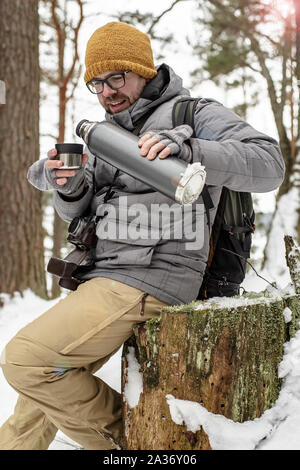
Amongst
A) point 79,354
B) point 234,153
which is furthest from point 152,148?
point 79,354

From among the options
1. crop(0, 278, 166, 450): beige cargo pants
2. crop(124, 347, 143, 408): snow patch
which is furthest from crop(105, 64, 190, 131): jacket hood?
crop(124, 347, 143, 408): snow patch

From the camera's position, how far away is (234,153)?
6.26 feet

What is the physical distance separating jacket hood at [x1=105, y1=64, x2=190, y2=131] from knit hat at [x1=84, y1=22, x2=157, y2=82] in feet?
0.20

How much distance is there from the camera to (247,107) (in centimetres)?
1501

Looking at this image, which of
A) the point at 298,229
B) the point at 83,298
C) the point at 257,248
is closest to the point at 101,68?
the point at 83,298

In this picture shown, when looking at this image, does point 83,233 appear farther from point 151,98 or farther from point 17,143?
point 17,143

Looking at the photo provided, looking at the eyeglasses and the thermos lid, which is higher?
the eyeglasses

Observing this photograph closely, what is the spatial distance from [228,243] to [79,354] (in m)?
0.93

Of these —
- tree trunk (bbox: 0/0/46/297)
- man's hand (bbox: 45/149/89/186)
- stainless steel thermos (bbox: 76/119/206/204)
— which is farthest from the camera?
tree trunk (bbox: 0/0/46/297)

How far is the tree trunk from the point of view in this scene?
17.0ft

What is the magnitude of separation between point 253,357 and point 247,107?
1406 cm

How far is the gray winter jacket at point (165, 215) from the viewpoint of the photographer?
6.67 ft

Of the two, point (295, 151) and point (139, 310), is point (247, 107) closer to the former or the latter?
point (295, 151)

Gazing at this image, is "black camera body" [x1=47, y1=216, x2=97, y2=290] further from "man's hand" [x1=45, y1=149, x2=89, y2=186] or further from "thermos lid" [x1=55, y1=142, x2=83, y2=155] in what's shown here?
"thermos lid" [x1=55, y1=142, x2=83, y2=155]
